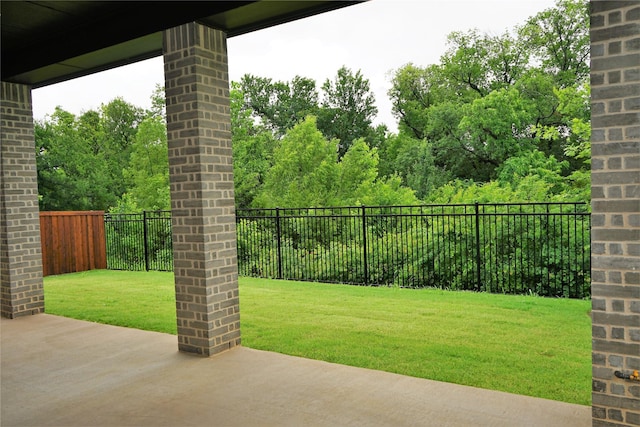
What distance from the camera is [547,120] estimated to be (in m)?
21.9

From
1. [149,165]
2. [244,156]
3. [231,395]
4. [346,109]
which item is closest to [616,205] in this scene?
[231,395]

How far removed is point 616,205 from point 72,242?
12541 mm

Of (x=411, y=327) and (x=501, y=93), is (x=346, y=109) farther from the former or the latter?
(x=411, y=327)

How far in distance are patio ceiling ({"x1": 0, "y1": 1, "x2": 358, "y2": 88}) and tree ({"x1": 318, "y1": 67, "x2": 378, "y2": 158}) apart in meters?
24.1

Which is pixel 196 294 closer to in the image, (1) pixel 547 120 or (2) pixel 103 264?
(2) pixel 103 264

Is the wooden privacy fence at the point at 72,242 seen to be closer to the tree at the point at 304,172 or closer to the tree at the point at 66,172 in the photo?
the tree at the point at 304,172

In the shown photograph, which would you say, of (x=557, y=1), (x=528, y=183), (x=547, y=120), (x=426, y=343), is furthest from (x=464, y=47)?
(x=426, y=343)

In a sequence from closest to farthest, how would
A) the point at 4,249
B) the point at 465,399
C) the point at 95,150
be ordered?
the point at 465,399 → the point at 4,249 → the point at 95,150

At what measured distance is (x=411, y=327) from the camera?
18.8ft

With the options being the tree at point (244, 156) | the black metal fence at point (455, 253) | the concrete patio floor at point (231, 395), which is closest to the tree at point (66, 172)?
the tree at point (244, 156)

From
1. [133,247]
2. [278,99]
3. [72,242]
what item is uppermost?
[278,99]

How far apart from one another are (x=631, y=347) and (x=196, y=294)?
3.62m

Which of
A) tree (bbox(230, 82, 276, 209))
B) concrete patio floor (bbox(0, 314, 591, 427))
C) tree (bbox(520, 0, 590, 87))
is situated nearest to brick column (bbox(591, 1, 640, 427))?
concrete patio floor (bbox(0, 314, 591, 427))

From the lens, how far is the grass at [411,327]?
13.7ft
